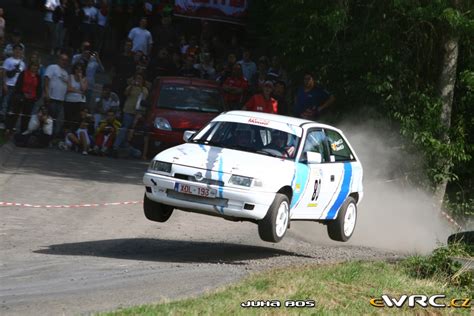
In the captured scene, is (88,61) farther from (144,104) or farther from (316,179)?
(316,179)

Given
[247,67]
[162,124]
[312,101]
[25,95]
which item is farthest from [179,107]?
[247,67]

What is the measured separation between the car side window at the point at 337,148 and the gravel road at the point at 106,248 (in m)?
1.38

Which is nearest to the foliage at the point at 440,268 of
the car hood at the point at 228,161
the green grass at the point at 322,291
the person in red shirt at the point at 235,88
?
the green grass at the point at 322,291

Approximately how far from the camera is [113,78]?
25.3 m

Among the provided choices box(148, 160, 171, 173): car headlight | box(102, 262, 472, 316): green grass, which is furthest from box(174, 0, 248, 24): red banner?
box(102, 262, 472, 316): green grass

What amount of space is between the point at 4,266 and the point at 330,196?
4897 mm

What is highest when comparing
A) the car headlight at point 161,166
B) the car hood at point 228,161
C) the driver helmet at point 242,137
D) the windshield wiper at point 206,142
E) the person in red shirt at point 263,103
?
the person in red shirt at point 263,103

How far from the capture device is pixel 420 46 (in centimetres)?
2064

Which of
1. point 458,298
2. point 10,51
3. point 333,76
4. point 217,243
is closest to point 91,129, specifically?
point 10,51

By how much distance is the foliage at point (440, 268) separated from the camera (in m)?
11.6

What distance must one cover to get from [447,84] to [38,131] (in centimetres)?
894

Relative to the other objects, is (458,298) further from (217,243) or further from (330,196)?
(217,243)

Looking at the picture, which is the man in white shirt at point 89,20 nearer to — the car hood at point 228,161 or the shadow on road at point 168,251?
the shadow on road at point 168,251

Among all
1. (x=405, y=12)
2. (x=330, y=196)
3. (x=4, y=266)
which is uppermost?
(x=405, y=12)
